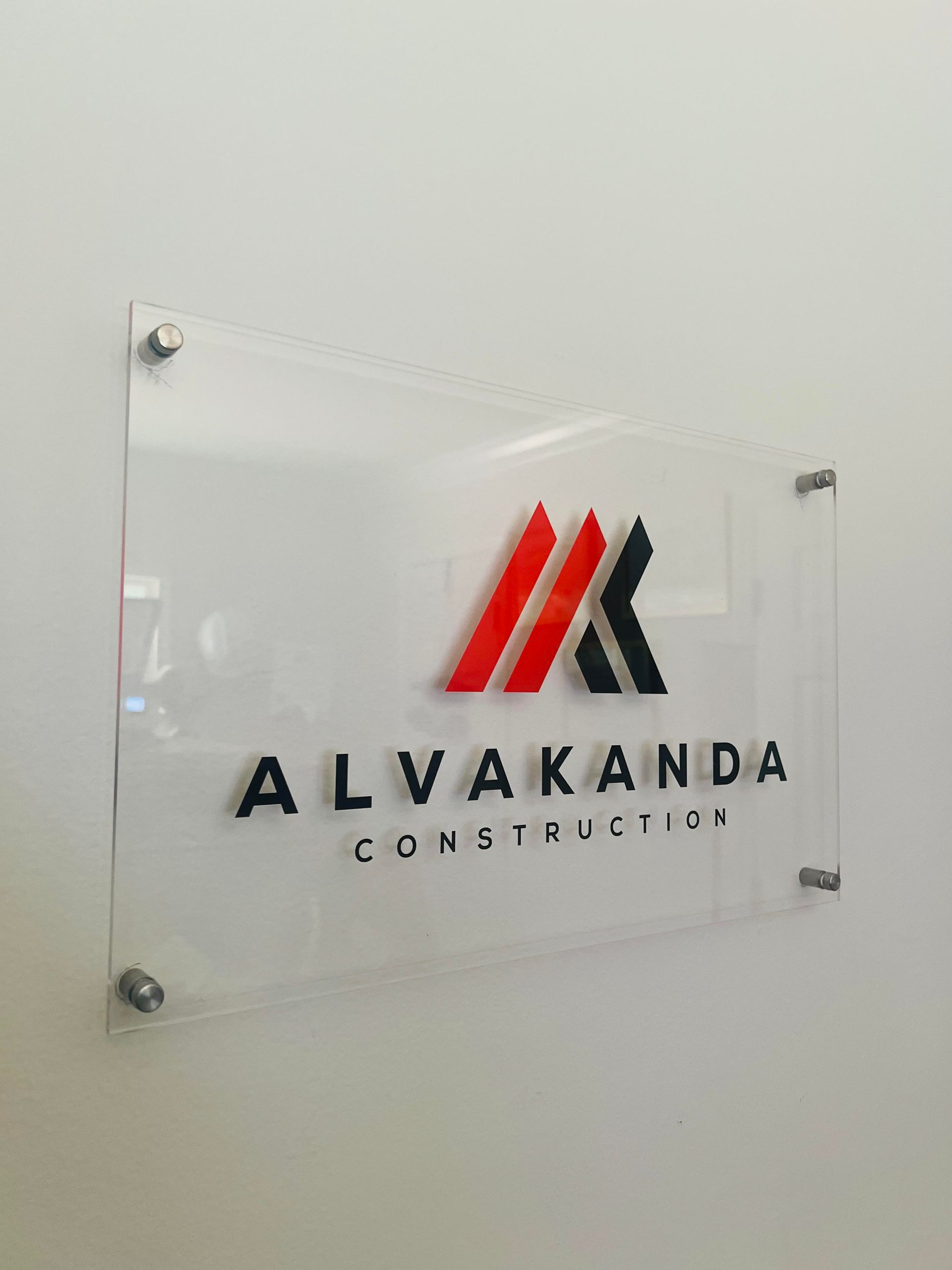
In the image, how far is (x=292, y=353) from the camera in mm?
816

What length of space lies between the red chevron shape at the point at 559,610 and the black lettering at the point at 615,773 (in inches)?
4.8

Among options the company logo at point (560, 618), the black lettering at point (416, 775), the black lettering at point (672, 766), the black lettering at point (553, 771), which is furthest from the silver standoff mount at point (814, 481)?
the black lettering at point (416, 775)

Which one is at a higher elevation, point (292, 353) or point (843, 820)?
point (292, 353)

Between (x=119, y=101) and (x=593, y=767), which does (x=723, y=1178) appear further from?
(x=119, y=101)

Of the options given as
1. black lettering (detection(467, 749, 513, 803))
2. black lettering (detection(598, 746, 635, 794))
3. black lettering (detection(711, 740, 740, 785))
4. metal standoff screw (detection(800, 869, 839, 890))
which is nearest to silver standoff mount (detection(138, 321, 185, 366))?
black lettering (detection(467, 749, 513, 803))

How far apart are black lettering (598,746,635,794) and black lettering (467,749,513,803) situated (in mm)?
119

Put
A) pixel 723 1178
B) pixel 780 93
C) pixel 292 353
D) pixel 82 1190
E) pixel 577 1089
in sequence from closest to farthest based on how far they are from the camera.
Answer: pixel 82 1190, pixel 292 353, pixel 577 1089, pixel 723 1178, pixel 780 93

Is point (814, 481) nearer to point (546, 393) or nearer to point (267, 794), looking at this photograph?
point (546, 393)

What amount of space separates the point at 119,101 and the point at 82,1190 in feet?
2.90

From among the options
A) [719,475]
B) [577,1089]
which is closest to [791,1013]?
[577,1089]

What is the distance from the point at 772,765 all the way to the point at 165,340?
2.76 ft

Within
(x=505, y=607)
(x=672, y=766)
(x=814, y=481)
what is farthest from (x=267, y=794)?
(x=814, y=481)

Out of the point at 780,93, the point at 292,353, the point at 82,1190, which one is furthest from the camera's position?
the point at 780,93

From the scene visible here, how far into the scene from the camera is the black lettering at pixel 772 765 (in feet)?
3.68
